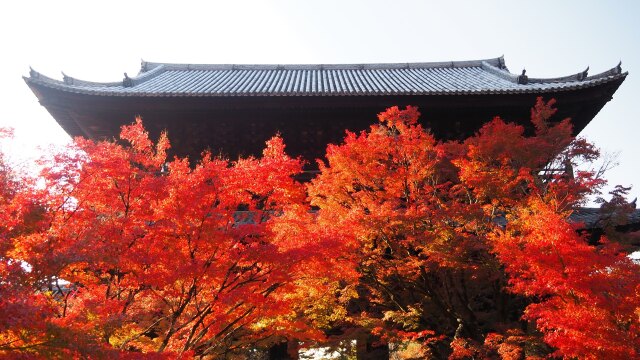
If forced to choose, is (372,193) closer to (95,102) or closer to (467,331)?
(467,331)

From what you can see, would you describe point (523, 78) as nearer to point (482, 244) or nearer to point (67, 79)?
point (482, 244)

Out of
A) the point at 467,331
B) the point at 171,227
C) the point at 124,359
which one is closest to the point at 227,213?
the point at 171,227

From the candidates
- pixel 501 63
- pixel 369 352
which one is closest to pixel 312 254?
pixel 369 352

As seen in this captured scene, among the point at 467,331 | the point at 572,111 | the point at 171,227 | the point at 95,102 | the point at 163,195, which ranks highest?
the point at 95,102

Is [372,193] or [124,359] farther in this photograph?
[372,193]

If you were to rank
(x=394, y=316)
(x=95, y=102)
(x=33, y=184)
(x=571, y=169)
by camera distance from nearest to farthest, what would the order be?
(x=33, y=184)
(x=394, y=316)
(x=571, y=169)
(x=95, y=102)

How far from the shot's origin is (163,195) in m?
6.87

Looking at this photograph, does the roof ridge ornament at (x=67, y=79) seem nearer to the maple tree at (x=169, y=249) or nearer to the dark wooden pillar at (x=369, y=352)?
the maple tree at (x=169, y=249)

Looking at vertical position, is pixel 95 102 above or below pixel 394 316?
above

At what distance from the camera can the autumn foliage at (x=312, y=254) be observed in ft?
18.8

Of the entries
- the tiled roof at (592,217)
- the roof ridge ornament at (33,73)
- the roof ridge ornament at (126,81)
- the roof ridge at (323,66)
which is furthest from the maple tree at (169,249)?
the roof ridge at (323,66)

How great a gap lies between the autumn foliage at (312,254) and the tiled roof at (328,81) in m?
3.22

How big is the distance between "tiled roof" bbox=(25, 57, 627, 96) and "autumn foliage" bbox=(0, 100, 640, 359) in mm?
3220

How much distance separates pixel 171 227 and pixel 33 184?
202 cm
